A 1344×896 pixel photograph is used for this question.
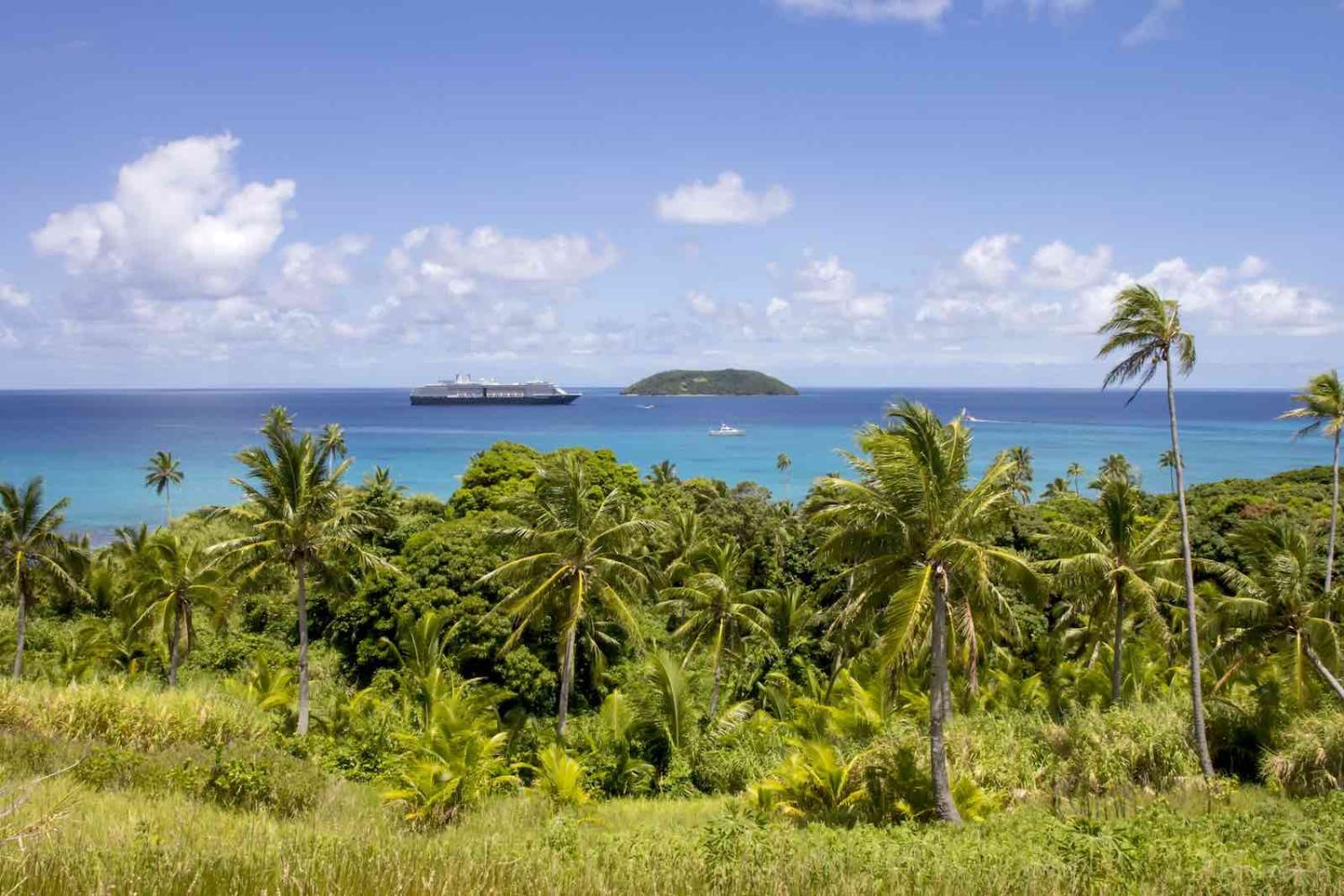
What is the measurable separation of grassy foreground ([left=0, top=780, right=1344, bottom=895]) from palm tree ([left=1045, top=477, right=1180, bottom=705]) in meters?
8.09

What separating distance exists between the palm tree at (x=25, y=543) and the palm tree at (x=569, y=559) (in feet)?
43.7

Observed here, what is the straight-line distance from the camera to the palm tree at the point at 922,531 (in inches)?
503

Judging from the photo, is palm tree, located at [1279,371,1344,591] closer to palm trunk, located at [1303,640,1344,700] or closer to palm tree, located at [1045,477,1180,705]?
palm tree, located at [1045,477,1180,705]

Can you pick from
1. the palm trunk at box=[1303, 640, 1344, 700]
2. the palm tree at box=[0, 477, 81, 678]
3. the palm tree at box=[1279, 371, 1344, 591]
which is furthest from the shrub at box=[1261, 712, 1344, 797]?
the palm tree at box=[0, 477, 81, 678]

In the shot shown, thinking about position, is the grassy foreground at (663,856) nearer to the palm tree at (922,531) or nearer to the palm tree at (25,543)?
the palm tree at (922,531)

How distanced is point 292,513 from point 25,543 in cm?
991

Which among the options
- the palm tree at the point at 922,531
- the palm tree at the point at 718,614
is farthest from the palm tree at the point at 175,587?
the palm tree at the point at 922,531

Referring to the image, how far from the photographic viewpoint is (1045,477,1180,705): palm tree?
64.3ft

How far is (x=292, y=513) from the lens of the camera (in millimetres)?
19141

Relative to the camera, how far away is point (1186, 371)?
17172 mm

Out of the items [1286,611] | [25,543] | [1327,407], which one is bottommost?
[1286,611]

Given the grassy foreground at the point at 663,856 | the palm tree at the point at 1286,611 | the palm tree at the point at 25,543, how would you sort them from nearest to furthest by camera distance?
the grassy foreground at the point at 663,856 → the palm tree at the point at 1286,611 → the palm tree at the point at 25,543

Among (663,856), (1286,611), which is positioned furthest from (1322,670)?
(663,856)

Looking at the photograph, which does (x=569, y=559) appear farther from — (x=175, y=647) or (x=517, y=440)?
(x=517, y=440)
